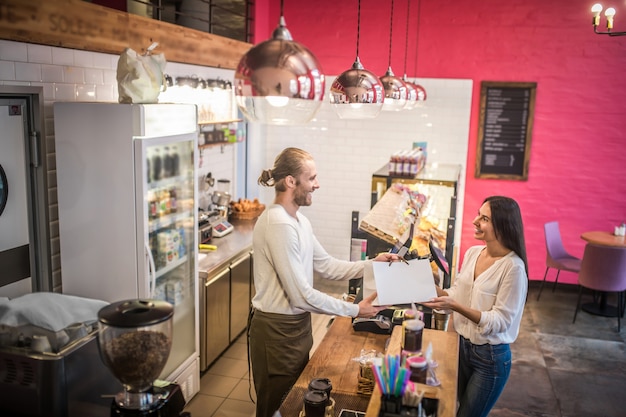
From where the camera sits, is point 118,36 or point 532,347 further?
point 532,347

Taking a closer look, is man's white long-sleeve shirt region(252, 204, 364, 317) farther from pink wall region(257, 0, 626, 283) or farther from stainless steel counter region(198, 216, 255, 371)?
pink wall region(257, 0, 626, 283)

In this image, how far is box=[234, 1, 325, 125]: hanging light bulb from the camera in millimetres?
2051

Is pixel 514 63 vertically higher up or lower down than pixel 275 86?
higher up

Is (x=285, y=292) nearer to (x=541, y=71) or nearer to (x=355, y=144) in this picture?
(x=355, y=144)

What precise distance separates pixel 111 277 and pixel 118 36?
1.81 meters

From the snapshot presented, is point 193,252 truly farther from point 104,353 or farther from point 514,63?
point 514,63

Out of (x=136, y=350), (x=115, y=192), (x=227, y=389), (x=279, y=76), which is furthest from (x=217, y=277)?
(x=279, y=76)

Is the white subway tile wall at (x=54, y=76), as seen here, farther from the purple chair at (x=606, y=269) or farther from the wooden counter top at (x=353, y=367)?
the purple chair at (x=606, y=269)

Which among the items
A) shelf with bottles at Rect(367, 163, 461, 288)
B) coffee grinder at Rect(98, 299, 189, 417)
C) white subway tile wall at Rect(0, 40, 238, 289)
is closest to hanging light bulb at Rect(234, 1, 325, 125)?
coffee grinder at Rect(98, 299, 189, 417)

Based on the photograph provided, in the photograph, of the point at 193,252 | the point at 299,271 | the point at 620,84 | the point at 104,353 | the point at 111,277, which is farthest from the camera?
the point at 620,84

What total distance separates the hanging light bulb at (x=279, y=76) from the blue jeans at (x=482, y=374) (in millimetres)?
1963

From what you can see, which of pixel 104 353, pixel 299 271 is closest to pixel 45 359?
pixel 104 353

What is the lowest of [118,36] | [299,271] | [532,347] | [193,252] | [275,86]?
[532,347]

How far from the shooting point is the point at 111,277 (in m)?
4.09
